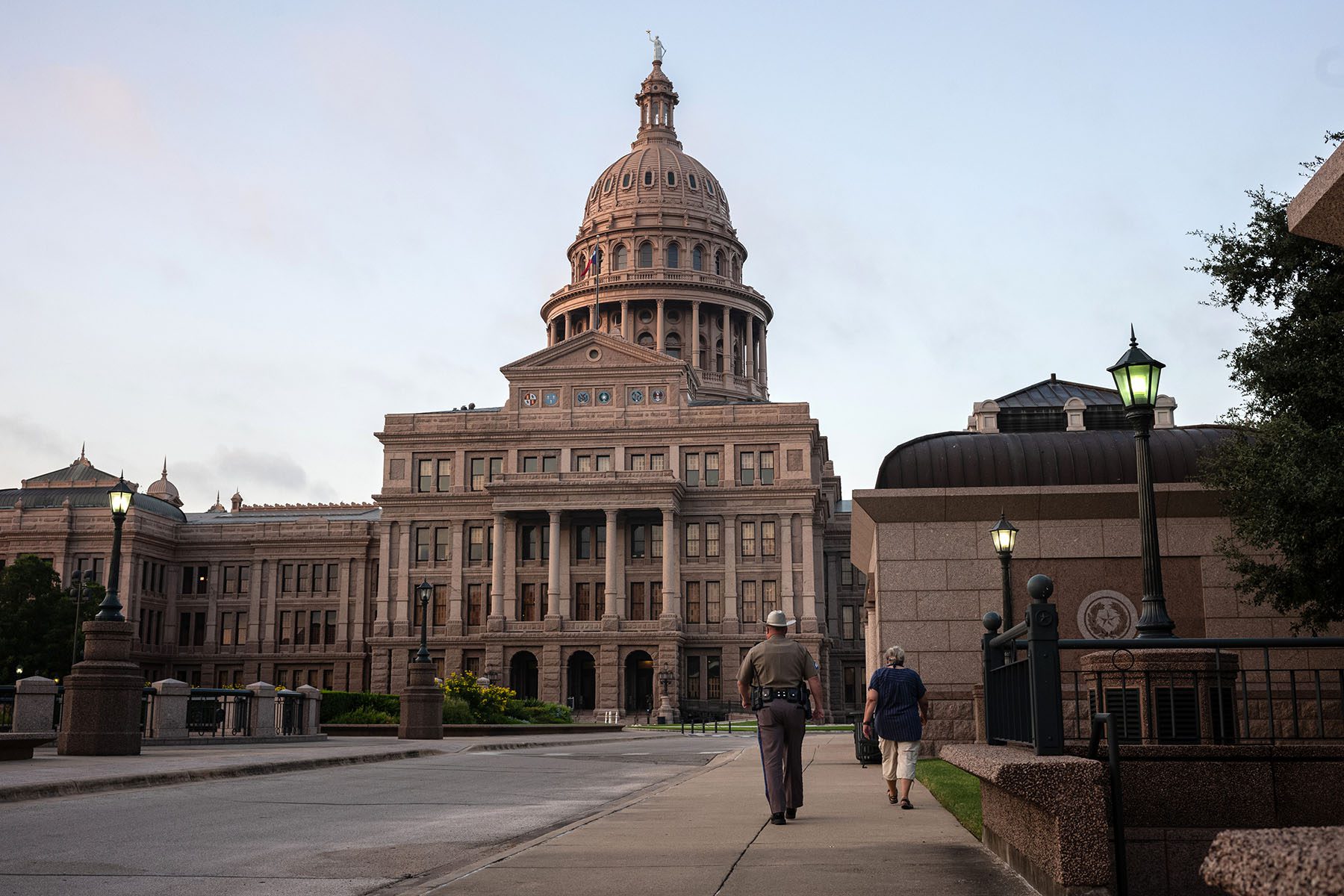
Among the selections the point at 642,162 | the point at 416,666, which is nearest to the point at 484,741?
the point at 416,666

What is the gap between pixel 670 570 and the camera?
287 ft

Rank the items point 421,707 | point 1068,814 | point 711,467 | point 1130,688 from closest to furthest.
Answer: point 1068,814 < point 1130,688 < point 421,707 < point 711,467

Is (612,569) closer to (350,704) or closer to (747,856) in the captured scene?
(350,704)

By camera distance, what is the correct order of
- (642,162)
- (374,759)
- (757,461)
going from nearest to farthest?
(374,759)
(757,461)
(642,162)

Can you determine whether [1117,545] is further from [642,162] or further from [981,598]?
[642,162]

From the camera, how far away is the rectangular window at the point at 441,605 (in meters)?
92.2

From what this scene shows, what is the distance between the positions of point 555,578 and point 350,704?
41.1m

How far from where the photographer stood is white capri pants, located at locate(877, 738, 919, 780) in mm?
13469

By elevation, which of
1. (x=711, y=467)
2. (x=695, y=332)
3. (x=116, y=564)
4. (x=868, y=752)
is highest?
(x=695, y=332)

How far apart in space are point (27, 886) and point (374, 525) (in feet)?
310

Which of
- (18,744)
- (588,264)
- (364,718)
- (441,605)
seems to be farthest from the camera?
(588,264)

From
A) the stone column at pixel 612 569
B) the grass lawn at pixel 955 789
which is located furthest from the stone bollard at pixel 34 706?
the stone column at pixel 612 569

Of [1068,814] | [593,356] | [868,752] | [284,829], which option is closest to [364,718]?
[868,752]

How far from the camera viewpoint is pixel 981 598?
21078 mm
